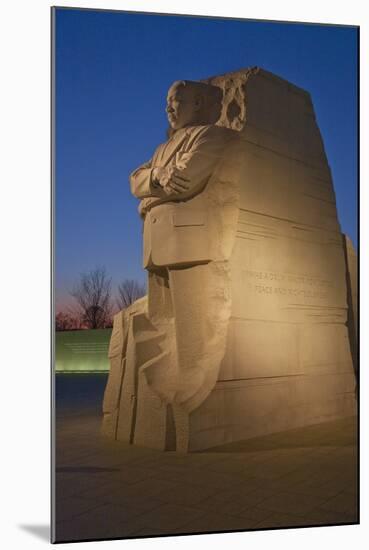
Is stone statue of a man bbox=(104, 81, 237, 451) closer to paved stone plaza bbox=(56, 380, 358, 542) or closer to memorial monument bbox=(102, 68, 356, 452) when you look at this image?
memorial monument bbox=(102, 68, 356, 452)

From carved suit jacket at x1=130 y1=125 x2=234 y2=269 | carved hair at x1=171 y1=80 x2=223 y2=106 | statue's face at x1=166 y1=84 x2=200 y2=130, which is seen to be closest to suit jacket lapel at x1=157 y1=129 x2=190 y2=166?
carved suit jacket at x1=130 y1=125 x2=234 y2=269

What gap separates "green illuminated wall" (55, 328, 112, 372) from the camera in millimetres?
5988

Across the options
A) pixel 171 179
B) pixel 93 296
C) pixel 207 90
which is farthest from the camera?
pixel 207 90

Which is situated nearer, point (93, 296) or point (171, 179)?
point (93, 296)

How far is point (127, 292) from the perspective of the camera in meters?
6.63

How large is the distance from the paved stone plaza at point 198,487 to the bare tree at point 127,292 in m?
1.09

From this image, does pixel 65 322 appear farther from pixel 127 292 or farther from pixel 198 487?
pixel 198 487

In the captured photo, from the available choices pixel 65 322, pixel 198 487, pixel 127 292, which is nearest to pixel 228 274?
pixel 127 292

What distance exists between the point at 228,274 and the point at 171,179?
3.30 feet

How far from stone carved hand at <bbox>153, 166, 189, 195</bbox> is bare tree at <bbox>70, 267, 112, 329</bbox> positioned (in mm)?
1053

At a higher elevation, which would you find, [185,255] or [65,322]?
[185,255]

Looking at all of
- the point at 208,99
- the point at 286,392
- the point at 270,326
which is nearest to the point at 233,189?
the point at 208,99

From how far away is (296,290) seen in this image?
7086 millimetres

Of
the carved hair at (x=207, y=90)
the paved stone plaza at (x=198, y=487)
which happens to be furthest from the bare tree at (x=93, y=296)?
the carved hair at (x=207, y=90)
